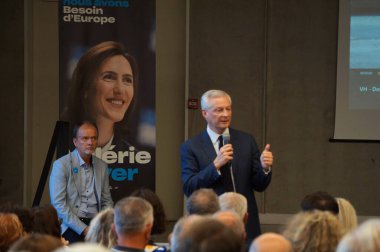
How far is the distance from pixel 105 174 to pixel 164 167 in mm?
3741

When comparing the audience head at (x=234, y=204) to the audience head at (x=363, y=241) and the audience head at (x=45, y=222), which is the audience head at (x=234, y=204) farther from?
the audience head at (x=363, y=241)

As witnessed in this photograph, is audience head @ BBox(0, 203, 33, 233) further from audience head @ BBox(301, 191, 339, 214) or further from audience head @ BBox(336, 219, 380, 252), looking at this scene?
→ audience head @ BBox(336, 219, 380, 252)

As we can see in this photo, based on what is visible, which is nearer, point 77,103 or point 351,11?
point 77,103

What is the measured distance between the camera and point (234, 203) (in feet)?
9.92

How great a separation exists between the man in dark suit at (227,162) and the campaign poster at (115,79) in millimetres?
2429

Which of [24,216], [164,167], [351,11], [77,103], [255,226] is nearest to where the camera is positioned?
[24,216]

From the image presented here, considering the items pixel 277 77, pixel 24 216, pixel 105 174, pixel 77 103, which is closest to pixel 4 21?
pixel 77 103

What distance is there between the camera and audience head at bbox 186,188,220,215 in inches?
113

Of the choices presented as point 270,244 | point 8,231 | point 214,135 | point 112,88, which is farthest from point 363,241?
point 112,88

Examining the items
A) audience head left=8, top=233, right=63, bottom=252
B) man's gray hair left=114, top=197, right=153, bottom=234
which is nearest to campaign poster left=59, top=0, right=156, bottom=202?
man's gray hair left=114, top=197, right=153, bottom=234

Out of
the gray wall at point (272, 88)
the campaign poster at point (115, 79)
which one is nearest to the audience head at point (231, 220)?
the campaign poster at point (115, 79)

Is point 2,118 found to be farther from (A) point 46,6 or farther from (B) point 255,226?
(B) point 255,226

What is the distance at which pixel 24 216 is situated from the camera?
10.6 feet

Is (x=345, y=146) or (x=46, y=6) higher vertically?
(x=46, y=6)
